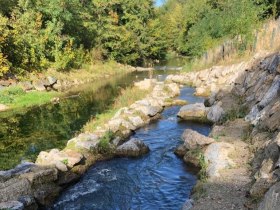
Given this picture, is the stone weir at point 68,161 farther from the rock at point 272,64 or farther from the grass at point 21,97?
the grass at point 21,97

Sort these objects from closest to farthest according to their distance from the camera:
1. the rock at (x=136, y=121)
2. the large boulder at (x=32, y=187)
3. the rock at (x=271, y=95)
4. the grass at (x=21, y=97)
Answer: the large boulder at (x=32, y=187) < the rock at (x=271, y=95) < the rock at (x=136, y=121) < the grass at (x=21, y=97)

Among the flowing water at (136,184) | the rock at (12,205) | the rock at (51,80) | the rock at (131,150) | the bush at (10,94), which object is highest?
the rock at (51,80)

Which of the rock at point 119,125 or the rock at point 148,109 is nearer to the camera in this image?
the rock at point 119,125

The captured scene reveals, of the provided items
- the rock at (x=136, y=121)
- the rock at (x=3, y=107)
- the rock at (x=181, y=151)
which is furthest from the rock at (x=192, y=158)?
the rock at (x=3, y=107)

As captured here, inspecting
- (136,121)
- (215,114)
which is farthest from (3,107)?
(215,114)

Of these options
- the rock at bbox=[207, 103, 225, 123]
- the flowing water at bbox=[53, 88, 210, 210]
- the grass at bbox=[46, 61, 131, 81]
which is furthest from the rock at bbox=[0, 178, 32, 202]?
the grass at bbox=[46, 61, 131, 81]

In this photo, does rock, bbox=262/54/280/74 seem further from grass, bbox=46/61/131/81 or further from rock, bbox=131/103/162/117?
grass, bbox=46/61/131/81

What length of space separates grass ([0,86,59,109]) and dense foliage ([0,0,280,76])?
253 cm

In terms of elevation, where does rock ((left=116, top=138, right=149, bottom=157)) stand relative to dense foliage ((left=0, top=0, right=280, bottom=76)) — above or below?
below

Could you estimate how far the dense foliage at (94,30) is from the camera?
3369 centimetres

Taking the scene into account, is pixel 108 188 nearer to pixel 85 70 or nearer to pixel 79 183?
pixel 79 183

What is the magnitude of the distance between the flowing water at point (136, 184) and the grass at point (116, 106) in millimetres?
3787

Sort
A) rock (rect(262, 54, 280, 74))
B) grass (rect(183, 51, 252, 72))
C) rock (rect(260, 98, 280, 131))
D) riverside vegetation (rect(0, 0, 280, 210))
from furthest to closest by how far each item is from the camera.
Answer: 1. grass (rect(183, 51, 252, 72))
2. rock (rect(262, 54, 280, 74))
3. rock (rect(260, 98, 280, 131))
4. riverside vegetation (rect(0, 0, 280, 210))

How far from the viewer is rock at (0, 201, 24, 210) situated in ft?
34.7
